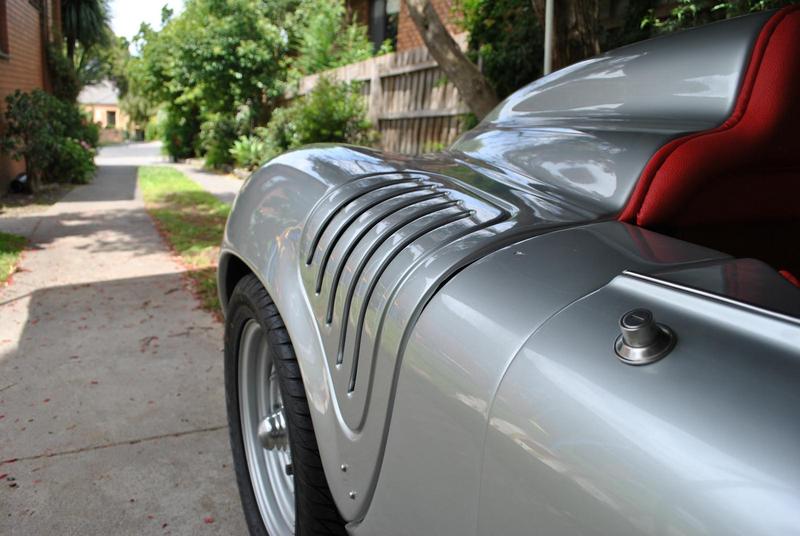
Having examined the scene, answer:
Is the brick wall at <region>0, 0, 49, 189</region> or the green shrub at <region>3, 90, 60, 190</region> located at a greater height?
the brick wall at <region>0, 0, 49, 189</region>

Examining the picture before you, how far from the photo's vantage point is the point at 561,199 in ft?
4.91

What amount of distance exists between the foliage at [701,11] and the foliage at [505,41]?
1.24 meters

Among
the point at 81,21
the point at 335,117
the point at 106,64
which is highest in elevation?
the point at 106,64

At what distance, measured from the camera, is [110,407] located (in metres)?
3.36

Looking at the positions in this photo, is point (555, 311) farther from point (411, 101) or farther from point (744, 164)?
point (411, 101)

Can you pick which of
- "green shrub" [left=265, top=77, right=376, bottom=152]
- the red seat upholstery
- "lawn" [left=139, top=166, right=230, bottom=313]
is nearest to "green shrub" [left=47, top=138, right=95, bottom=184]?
"lawn" [left=139, top=166, right=230, bottom=313]

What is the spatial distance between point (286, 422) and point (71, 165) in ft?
44.0

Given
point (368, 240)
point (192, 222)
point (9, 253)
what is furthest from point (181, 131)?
point (368, 240)

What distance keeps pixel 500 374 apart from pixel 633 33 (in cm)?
531

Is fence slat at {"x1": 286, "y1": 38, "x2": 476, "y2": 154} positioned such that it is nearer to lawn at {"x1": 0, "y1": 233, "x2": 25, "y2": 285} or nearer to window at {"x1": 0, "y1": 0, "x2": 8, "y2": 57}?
lawn at {"x1": 0, "y1": 233, "x2": 25, "y2": 285}

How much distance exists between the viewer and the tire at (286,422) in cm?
165

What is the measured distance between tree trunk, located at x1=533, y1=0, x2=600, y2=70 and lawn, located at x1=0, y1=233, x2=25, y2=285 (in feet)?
15.9

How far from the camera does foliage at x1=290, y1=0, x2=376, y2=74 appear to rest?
14.6 metres

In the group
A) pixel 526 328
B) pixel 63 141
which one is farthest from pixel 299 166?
pixel 63 141
